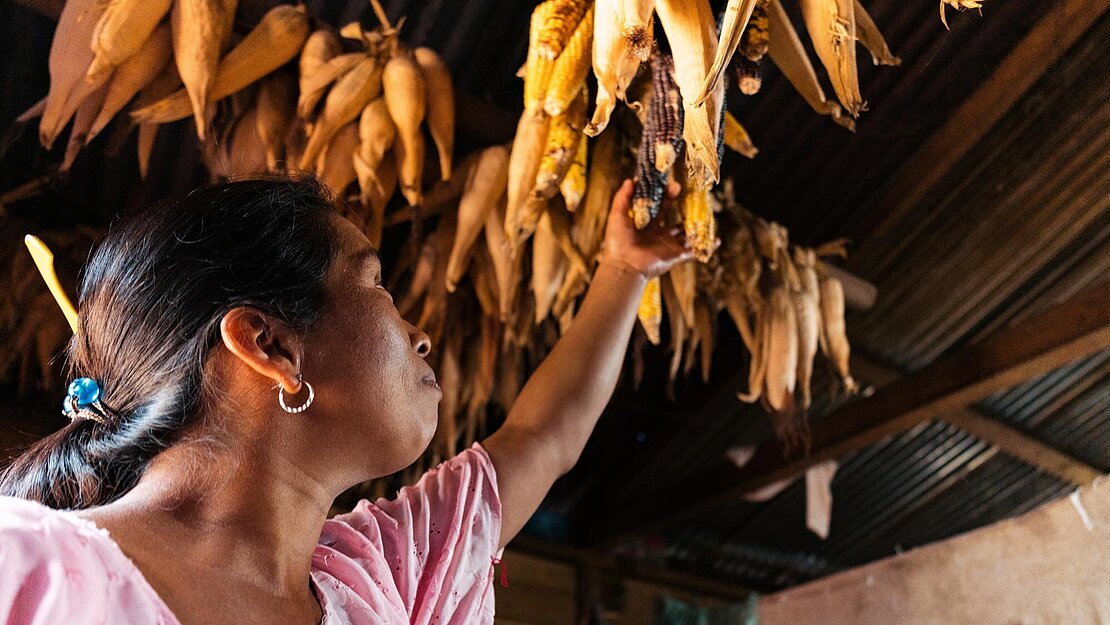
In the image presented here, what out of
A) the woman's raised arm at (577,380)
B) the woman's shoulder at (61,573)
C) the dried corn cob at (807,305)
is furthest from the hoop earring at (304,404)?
the dried corn cob at (807,305)

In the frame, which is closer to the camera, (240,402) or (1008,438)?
(240,402)

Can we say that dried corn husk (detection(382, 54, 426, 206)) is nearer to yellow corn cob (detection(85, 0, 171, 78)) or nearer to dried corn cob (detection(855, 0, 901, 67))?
yellow corn cob (detection(85, 0, 171, 78))

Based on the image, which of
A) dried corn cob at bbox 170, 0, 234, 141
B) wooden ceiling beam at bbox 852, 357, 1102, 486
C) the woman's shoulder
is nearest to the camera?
the woman's shoulder

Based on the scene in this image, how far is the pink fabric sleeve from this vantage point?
127cm

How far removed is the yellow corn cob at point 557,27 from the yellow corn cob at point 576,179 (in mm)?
335

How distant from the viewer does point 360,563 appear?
1.21 m

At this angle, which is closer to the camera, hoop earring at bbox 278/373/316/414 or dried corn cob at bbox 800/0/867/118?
hoop earring at bbox 278/373/316/414

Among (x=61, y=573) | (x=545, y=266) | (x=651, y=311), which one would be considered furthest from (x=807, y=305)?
(x=61, y=573)

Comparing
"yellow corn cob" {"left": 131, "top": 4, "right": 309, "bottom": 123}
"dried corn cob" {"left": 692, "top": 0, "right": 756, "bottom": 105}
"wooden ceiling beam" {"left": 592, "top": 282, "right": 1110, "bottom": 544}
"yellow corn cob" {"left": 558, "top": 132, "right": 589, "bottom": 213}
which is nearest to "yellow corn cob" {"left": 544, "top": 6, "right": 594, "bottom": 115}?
"yellow corn cob" {"left": 558, "top": 132, "right": 589, "bottom": 213}

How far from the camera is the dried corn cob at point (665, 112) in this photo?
150 centimetres

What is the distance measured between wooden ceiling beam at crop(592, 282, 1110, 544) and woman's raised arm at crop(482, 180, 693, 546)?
1521mm

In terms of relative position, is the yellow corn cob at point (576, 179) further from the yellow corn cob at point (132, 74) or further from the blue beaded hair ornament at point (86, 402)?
the blue beaded hair ornament at point (86, 402)

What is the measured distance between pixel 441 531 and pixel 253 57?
1.12 meters

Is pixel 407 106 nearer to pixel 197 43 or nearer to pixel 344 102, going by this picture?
pixel 344 102
